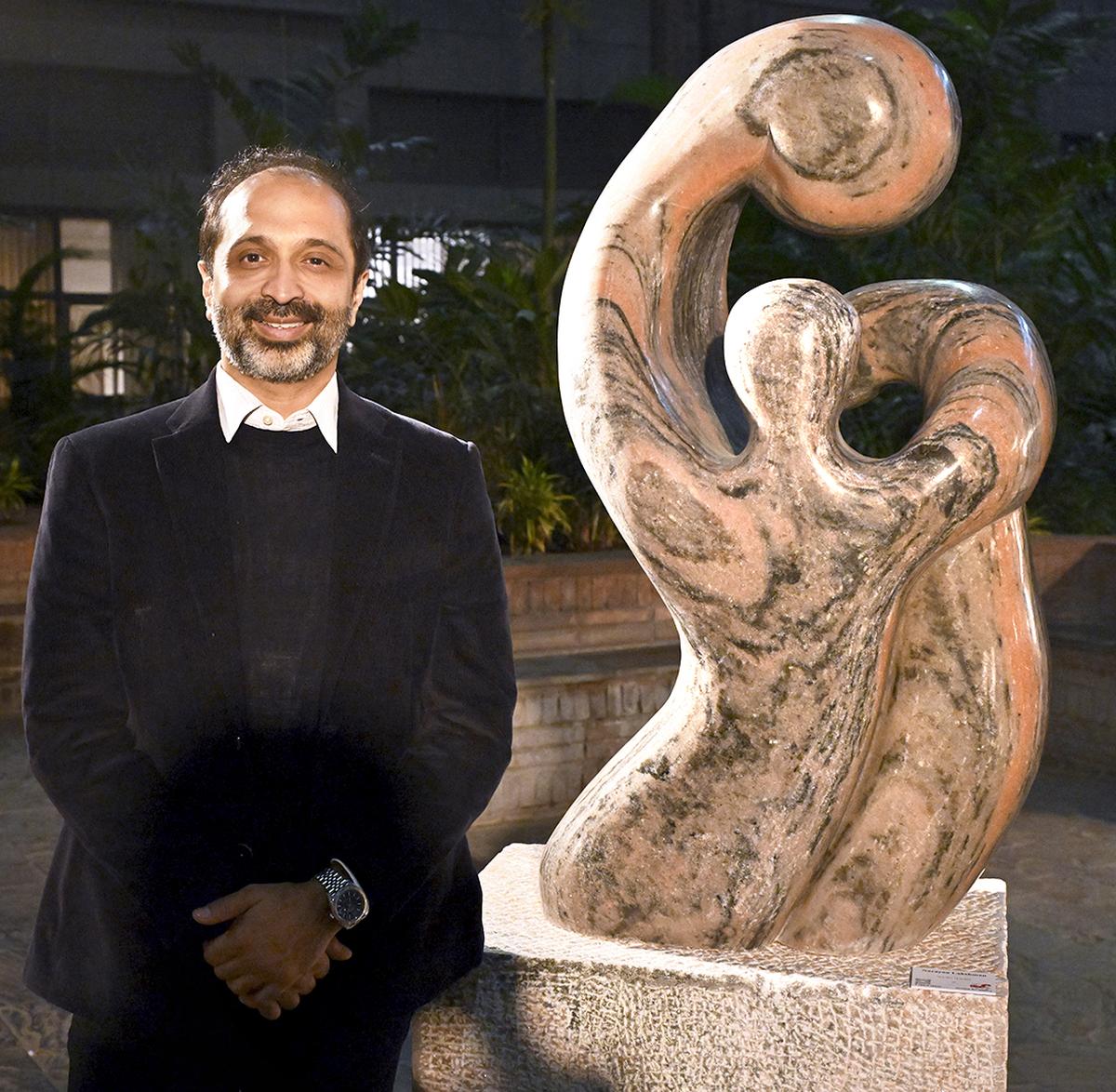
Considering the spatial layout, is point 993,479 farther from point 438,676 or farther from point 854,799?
point 438,676

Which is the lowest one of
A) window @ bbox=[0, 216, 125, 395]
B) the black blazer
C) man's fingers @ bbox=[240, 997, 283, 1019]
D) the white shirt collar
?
man's fingers @ bbox=[240, 997, 283, 1019]

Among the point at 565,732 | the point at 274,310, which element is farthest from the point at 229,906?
the point at 565,732

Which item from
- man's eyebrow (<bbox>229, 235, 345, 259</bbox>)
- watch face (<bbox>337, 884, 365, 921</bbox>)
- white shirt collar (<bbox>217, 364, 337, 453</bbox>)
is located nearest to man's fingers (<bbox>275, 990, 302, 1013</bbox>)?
watch face (<bbox>337, 884, 365, 921</bbox>)

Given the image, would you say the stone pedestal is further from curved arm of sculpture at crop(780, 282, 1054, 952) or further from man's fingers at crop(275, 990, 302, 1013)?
man's fingers at crop(275, 990, 302, 1013)

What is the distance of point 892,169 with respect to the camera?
2531 mm

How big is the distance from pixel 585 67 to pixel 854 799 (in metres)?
14.8

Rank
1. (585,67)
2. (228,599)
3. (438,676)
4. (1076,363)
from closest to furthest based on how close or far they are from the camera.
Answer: (228,599) < (438,676) < (1076,363) < (585,67)

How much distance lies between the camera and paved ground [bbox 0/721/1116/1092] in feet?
11.9

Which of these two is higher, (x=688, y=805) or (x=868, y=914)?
(x=688, y=805)

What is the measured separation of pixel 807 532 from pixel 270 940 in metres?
1.13

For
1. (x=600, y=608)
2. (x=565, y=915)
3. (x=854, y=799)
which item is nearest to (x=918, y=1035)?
(x=854, y=799)

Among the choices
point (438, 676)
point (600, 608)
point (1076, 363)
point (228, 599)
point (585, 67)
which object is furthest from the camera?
point (585, 67)

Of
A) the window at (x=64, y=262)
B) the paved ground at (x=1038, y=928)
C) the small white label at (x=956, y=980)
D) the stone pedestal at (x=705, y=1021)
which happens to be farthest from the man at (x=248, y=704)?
the window at (x=64, y=262)

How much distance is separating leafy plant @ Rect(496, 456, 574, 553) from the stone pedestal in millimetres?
5351
